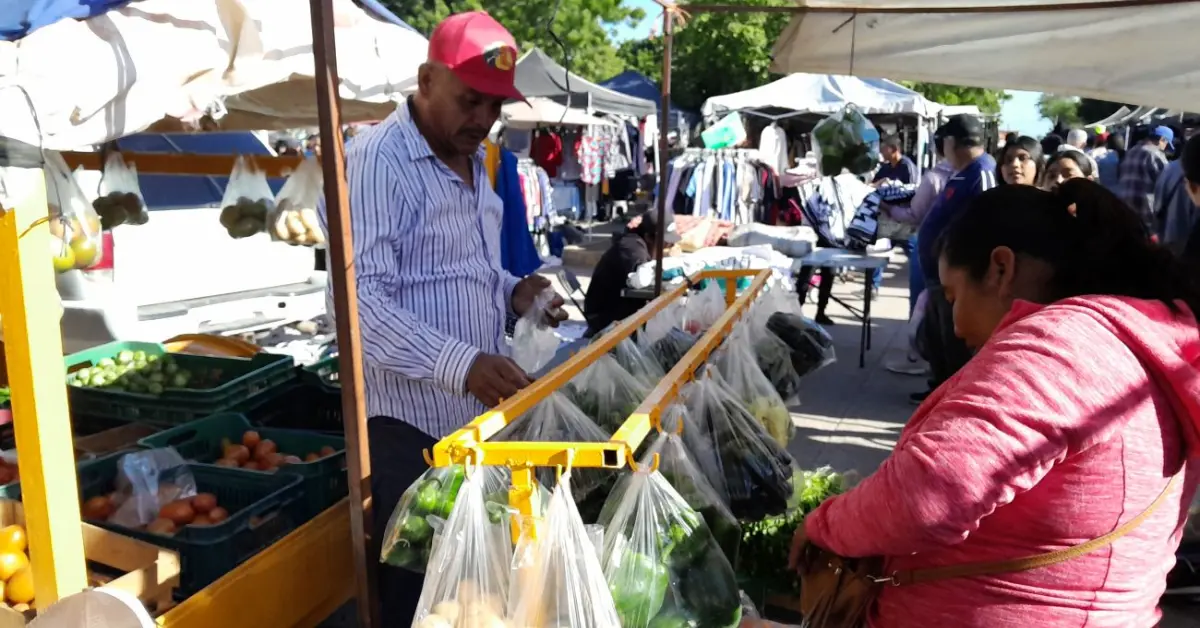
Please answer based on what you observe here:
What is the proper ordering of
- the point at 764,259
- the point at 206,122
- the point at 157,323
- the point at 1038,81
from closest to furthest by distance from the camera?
the point at 1038,81
the point at 206,122
the point at 157,323
the point at 764,259

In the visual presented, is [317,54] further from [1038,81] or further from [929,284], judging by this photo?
[929,284]

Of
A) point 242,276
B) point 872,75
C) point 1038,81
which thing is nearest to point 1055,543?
point 1038,81

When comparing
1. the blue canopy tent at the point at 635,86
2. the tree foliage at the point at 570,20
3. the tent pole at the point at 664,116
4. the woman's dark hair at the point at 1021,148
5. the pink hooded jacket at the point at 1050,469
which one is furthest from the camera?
the tree foliage at the point at 570,20

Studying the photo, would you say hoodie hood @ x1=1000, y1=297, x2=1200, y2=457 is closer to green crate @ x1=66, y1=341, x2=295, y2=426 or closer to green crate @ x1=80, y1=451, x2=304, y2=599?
green crate @ x1=80, y1=451, x2=304, y2=599

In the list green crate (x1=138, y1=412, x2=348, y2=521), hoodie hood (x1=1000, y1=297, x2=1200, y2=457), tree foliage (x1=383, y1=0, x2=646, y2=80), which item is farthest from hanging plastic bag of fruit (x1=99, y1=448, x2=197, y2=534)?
tree foliage (x1=383, y1=0, x2=646, y2=80)

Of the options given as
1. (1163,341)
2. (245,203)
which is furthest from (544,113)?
(1163,341)

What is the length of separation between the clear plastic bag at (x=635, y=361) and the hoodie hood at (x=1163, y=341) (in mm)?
1202

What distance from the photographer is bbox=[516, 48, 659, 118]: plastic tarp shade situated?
11.3 metres

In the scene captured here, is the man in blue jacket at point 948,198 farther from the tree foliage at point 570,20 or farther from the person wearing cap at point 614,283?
the tree foliage at point 570,20

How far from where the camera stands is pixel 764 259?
697 centimetres

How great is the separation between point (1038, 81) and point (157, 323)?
5.02m

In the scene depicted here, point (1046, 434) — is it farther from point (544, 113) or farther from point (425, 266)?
point (544, 113)

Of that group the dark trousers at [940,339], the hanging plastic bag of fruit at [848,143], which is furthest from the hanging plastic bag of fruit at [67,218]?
the dark trousers at [940,339]

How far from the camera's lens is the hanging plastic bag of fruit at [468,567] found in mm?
1535
